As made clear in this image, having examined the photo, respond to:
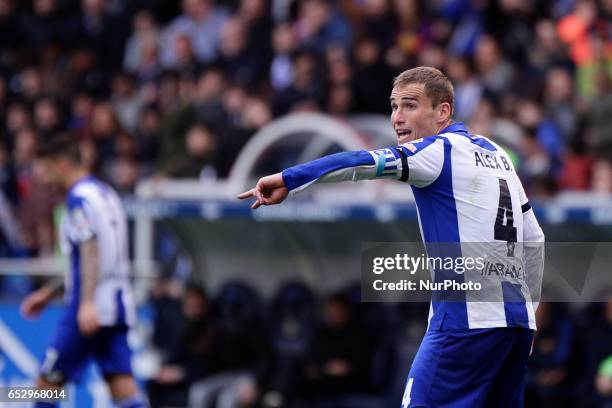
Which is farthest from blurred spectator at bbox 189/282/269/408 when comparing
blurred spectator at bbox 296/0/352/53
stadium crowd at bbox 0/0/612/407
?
blurred spectator at bbox 296/0/352/53

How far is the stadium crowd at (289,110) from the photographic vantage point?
11164 mm

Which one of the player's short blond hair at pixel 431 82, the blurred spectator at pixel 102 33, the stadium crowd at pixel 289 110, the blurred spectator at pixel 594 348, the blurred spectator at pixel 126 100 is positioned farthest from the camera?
the blurred spectator at pixel 102 33

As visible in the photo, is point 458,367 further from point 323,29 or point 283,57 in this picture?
point 283,57

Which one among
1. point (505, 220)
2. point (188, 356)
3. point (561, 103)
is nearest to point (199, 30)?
point (188, 356)

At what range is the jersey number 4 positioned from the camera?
5996mm

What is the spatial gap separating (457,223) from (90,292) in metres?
3.32

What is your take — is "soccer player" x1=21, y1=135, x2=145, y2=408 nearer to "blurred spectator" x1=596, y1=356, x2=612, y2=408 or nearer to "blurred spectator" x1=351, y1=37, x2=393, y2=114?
"blurred spectator" x1=596, y1=356, x2=612, y2=408

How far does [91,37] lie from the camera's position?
17.2 meters

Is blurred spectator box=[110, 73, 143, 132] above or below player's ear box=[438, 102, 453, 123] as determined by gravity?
above

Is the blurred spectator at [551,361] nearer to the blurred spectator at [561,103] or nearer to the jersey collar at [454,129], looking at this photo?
the blurred spectator at [561,103]

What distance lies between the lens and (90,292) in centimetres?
844

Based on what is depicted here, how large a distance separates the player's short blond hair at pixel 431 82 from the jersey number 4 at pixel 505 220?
498 millimetres

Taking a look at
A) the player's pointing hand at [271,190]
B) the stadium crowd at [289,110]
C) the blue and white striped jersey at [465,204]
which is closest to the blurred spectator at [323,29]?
the stadium crowd at [289,110]

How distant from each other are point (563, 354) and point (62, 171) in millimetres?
4431
